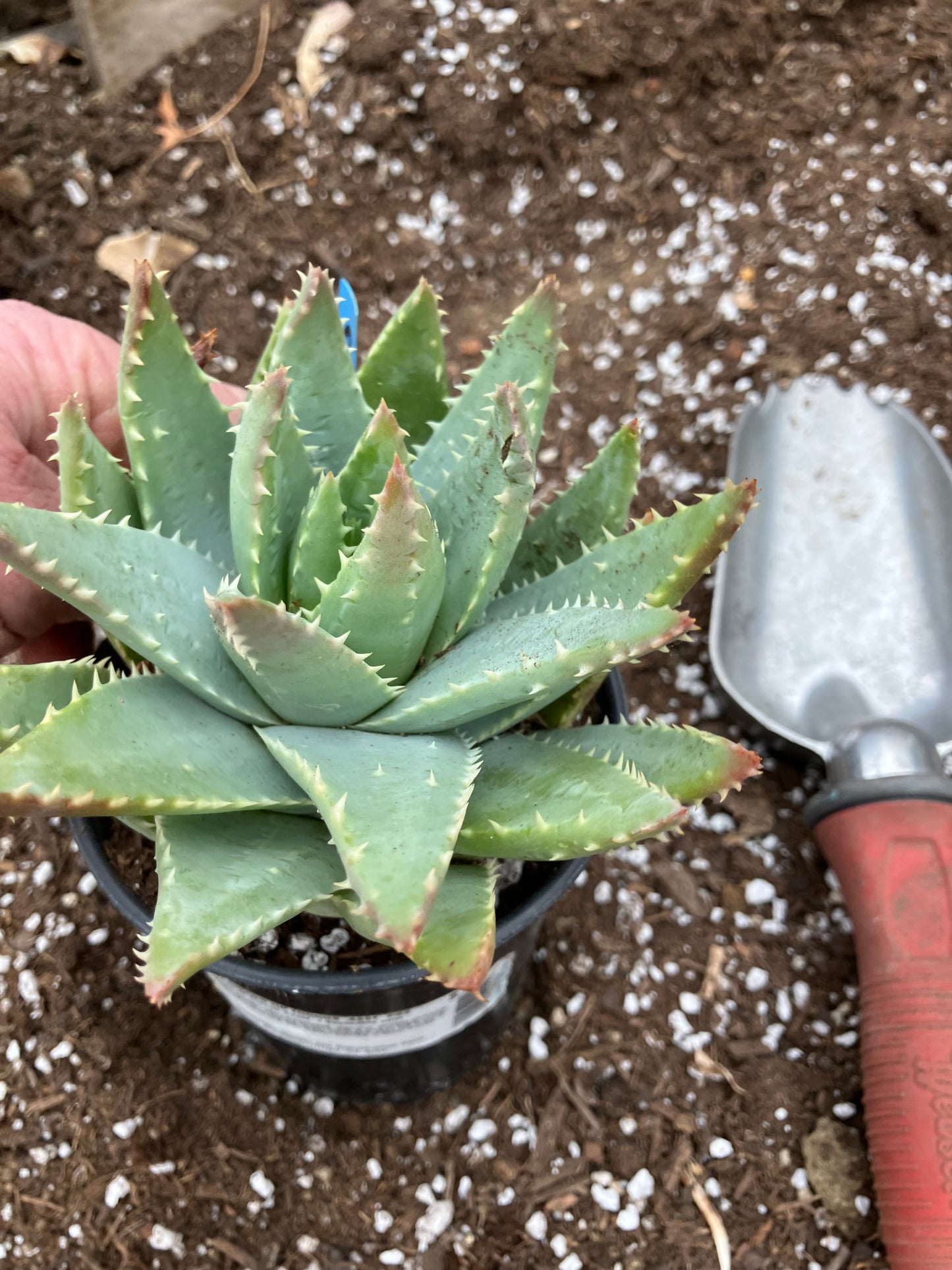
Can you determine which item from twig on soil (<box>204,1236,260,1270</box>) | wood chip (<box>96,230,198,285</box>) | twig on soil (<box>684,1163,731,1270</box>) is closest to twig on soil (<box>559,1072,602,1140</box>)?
twig on soil (<box>684,1163,731,1270</box>)

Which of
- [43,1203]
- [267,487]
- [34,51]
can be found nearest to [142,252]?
[34,51]

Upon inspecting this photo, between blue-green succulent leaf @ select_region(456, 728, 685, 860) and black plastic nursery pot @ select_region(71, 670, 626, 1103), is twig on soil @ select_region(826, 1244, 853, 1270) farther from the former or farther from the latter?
blue-green succulent leaf @ select_region(456, 728, 685, 860)

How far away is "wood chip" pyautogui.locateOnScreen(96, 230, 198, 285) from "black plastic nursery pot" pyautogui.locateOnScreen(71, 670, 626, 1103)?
0.99 meters

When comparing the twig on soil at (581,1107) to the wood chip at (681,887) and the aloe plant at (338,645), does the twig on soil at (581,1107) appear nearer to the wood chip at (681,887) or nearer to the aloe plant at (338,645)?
the wood chip at (681,887)

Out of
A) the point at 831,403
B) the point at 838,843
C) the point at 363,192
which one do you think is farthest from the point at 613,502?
the point at 363,192

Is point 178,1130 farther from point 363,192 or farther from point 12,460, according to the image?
point 363,192

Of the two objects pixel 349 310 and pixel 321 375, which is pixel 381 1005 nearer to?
pixel 321 375

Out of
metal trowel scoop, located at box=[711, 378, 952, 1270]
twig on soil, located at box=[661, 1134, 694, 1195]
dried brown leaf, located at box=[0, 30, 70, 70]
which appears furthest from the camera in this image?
dried brown leaf, located at box=[0, 30, 70, 70]

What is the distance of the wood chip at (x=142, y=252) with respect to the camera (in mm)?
A: 1546

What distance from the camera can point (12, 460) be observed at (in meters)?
0.91

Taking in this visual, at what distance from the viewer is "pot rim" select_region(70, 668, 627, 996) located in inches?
30.3

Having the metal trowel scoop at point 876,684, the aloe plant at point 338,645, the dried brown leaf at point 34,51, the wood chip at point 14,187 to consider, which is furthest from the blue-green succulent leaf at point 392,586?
the dried brown leaf at point 34,51

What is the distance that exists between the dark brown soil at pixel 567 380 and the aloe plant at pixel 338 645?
0.53 metres

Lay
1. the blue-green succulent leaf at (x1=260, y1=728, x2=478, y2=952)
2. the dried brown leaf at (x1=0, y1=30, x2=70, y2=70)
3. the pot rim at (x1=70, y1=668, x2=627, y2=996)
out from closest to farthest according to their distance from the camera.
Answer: the blue-green succulent leaf at (x1=260, y1=728, x2=478, y2=952), the pot rim at (x1=70, y1=668, x2=627, y2=996), the dried brown leaf at (x1=0, y1=30, x2=70, y2=70)
